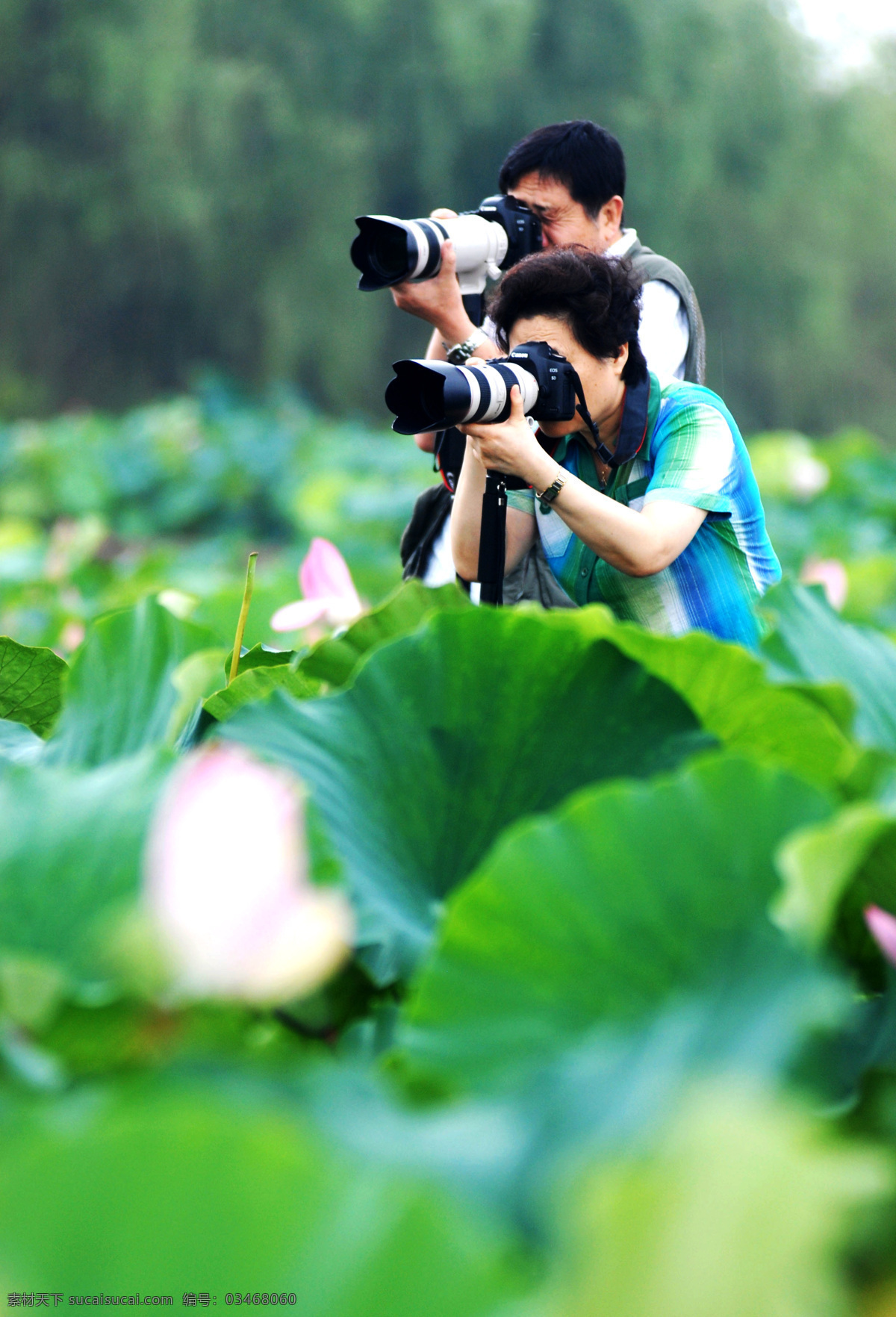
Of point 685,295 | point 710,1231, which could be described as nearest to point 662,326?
point 685,295

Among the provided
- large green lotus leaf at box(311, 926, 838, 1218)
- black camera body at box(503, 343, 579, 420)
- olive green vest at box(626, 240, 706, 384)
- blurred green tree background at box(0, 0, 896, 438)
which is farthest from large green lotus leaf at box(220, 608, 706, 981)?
blurred green tree background at box(0, 0, 896, 438)

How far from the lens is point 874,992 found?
0.38m

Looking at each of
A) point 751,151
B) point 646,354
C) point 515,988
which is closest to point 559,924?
point 515,988

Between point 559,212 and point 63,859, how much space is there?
2.86 feet

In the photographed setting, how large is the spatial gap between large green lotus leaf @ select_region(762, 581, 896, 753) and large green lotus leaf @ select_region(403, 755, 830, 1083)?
0.34ft

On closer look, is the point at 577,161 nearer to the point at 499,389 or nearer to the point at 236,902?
the point at 499,389

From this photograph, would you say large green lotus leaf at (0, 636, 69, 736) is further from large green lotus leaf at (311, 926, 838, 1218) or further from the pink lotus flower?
large green lotus leaf at (311, 926, 838, 1218)

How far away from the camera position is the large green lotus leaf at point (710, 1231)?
0.19 m

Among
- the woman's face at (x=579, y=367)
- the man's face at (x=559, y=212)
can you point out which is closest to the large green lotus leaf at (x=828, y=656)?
the woman's face at (x=579, y=367)

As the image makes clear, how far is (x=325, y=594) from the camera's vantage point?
0.60 m

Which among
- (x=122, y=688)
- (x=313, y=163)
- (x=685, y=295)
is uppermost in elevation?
(x=685, y=295)

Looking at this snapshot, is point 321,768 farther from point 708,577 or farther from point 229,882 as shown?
point 708,577

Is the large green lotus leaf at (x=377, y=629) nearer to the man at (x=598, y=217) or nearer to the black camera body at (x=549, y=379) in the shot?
the black camera body at (x=549, y=379)

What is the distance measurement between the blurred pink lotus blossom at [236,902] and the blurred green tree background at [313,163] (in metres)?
9.71
